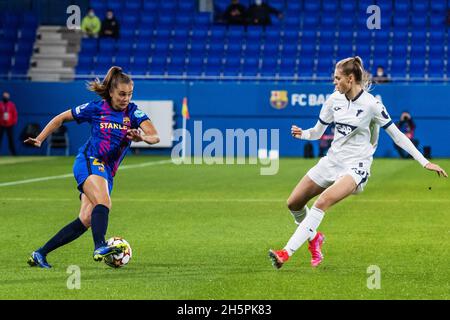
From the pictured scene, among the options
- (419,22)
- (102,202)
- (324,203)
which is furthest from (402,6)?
(102,202)

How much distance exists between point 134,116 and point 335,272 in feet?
8.26

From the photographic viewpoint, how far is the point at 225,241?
524 inches

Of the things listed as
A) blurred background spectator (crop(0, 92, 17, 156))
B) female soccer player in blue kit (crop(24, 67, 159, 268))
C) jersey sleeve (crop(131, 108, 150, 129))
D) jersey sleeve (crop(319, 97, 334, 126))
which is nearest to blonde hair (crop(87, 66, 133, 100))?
female soccer player in blue kit (crop(24, 67, 159, 268))

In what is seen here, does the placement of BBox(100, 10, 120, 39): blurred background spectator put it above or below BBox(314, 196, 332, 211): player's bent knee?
above

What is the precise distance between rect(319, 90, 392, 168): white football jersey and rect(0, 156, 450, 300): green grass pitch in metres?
1.13

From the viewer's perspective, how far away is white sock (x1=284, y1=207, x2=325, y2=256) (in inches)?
412

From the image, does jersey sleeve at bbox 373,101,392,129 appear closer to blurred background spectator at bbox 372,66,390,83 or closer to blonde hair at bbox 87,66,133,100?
blonde hair at bbox 87,66,133,100

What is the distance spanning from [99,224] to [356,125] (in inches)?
108

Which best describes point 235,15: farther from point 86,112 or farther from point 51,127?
point 51,127

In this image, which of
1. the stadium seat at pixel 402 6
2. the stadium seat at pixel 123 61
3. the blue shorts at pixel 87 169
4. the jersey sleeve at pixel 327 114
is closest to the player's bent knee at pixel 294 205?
the jersey sleeve at pixel 327 114

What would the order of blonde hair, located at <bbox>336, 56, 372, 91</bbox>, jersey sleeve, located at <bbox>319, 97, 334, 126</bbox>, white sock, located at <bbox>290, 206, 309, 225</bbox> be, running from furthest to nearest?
1. white sock, located at <bbox>290, 206, 309, 225</bbox>
2. jersey sleeve, located at <bbox>319, 97, 334, 126</bbox>
3. blonde hair, located at <bbox>336, 56, 372, 91</bbox>

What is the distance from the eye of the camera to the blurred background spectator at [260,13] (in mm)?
40375

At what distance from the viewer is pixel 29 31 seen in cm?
4116
